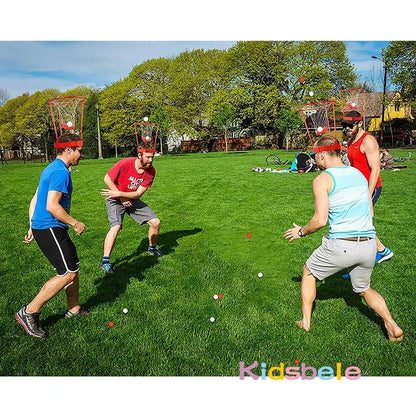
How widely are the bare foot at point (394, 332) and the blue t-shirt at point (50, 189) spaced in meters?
3.57

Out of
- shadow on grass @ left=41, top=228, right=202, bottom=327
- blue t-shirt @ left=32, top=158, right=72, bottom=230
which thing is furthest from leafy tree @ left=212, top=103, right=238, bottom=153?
blue t-shirt @ left=32, top=158, right=72, bottom=230

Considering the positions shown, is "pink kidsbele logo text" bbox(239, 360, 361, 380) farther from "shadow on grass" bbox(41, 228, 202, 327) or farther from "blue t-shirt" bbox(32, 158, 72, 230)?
"blue t-shirt" bbox(32, 158, 72, 230)

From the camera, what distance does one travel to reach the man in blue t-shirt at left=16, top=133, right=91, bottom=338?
389cm

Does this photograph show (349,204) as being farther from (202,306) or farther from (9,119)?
(9,119)

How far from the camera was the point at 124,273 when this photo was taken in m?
5.87

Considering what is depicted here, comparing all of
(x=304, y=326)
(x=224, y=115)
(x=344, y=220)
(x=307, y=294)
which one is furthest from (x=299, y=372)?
(x=224, y=115)

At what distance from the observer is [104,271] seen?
5949mm

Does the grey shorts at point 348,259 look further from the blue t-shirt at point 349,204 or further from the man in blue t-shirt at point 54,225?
the man in blue t-shirt at point 54,225

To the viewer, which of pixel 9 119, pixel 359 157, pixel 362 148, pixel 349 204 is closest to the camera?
pixel 349 204

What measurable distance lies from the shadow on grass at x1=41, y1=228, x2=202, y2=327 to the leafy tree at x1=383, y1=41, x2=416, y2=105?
26.8 meters

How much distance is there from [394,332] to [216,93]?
131 ft

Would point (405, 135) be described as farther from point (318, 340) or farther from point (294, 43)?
point (318, 340)

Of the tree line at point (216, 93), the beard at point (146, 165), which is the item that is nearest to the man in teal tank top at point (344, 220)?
the beard at point (146, 165)

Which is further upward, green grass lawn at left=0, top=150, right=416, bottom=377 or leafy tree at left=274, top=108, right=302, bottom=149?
leafy tree at left=274, top=108, right=302, bottom=149
